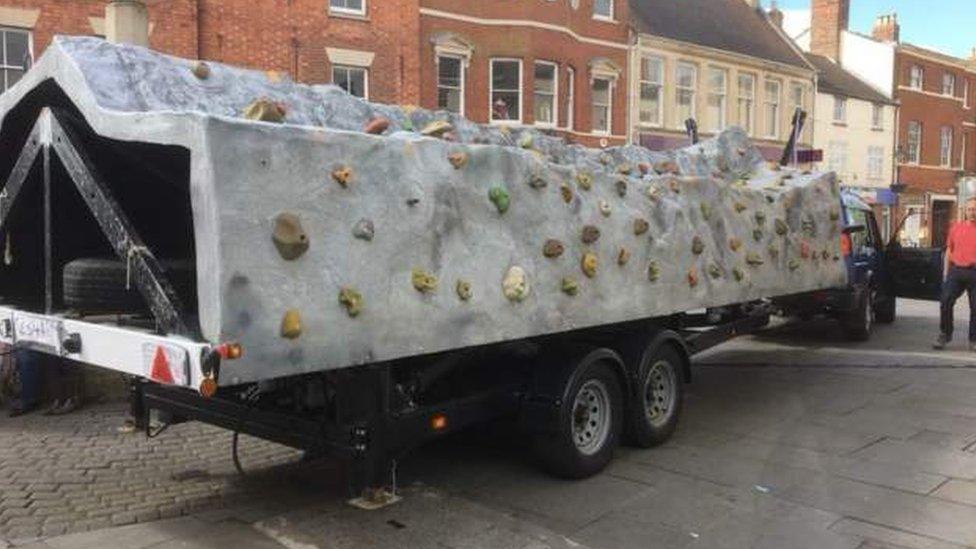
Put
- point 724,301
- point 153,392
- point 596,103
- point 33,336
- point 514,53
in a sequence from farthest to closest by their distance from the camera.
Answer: point 596,103
point 514,53
point 724,301
point 153,392
point 33,336

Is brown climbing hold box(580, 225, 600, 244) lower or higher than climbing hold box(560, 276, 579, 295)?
higher

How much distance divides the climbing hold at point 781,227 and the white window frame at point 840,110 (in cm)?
3500

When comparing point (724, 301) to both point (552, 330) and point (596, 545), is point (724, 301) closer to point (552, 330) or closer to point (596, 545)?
point (552, 330)

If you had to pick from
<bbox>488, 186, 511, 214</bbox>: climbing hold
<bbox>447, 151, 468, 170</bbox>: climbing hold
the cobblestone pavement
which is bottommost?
the cobblestone pavement

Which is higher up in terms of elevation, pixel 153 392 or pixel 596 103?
pixel 596 103

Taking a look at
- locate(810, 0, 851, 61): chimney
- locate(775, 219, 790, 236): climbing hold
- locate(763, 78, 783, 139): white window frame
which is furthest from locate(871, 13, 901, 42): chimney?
locate(775, 219, 790, 236): climbing hold

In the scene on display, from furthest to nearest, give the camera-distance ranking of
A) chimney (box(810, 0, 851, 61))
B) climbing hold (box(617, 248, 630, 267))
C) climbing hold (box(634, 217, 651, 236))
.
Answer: chimney (box(810, 0, 851, 61)) < climbing hold (box(634, 217, 651, 236)) < climbing hold (box(617, 248, 630, 267))

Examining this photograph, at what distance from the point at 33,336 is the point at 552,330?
8.67 ft

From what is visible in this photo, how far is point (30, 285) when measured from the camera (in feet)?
16.5

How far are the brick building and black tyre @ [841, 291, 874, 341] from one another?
1220 centimetres

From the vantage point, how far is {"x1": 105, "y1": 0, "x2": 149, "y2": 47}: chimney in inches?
355

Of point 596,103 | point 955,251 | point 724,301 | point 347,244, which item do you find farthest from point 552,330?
point 596,103

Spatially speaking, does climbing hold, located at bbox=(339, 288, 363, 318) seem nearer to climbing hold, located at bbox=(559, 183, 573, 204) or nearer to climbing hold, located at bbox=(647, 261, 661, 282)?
climbing hold, located at bbox=(559, 183, 573, 204)

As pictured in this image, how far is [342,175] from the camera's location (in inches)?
150
